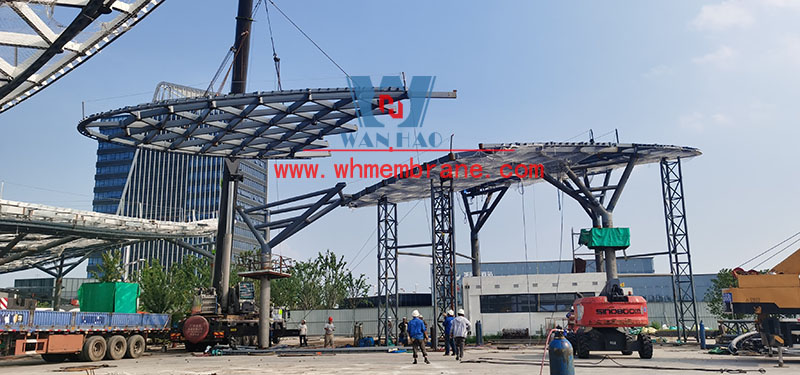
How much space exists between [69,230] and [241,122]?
2258 centimetres

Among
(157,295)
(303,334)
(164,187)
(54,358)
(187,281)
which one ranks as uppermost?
(164,187)

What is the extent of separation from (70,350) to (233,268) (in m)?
47.4

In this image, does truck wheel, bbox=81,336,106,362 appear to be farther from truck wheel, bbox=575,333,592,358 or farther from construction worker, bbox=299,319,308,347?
truck wheel, bbox=575,333,592,358

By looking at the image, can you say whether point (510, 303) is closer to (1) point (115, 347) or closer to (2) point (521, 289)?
(2) point (521, 289)

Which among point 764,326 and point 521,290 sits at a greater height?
point 521,290

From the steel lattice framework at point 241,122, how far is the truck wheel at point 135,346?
455 inches

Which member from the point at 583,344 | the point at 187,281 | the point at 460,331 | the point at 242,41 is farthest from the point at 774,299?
the point at 187,281

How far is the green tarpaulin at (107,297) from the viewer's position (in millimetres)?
27562

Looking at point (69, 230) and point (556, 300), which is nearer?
point (556, 300)

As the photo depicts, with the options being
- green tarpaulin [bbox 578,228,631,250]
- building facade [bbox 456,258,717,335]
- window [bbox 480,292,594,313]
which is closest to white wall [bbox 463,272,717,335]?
building facade [bbox 456,258,717,335]

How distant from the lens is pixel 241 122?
113 feet

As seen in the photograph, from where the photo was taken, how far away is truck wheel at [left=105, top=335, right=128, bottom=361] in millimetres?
24641

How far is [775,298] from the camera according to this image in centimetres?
1950

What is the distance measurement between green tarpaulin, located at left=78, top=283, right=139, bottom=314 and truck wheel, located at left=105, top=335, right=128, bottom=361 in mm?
2706
